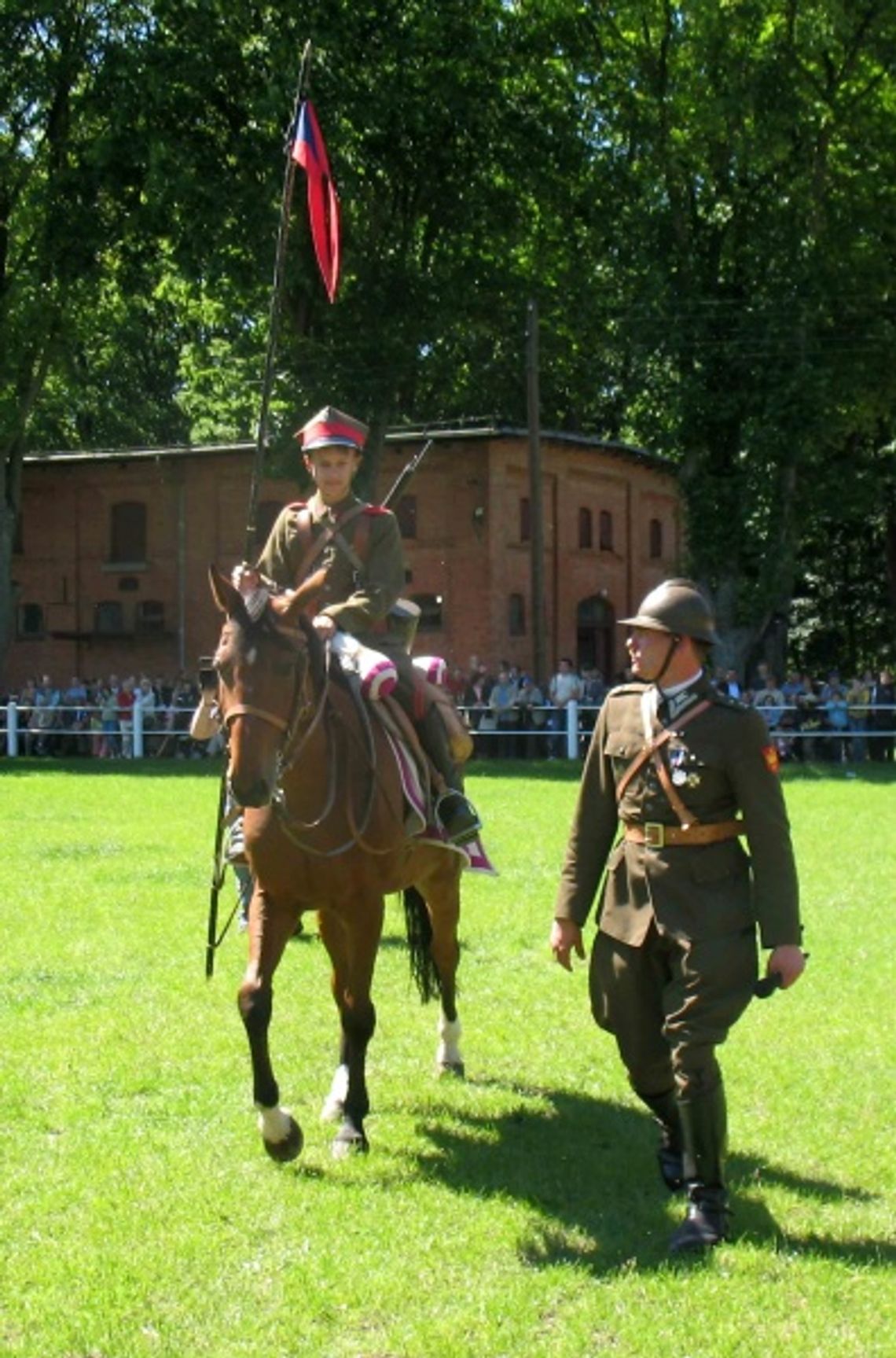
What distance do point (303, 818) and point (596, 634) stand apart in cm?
4732

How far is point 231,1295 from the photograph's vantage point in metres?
6.02

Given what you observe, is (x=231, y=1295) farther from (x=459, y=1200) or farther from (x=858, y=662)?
(x=858, y=662)

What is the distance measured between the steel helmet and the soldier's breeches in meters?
1.11

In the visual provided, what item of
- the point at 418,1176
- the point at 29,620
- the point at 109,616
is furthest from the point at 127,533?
the point at 418,1176

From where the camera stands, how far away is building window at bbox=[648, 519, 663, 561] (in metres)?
58.0

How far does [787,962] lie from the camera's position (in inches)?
256

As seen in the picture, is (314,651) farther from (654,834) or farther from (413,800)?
(654,834)

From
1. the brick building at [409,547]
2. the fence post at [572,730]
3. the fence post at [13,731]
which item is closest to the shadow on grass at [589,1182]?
the fence post at [572,730]

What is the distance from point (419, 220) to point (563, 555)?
549 inches

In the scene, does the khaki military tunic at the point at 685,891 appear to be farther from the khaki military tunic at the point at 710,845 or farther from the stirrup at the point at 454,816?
the stirrup at the point at 454,816

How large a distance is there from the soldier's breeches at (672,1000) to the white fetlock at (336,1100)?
1.76 m

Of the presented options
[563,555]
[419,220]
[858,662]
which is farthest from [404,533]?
[858,662]

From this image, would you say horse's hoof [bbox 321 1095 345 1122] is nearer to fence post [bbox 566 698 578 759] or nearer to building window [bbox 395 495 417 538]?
fence post [bbox 566 698 578 759]

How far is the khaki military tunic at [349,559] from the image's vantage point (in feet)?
29.0
